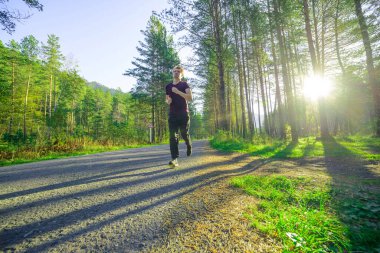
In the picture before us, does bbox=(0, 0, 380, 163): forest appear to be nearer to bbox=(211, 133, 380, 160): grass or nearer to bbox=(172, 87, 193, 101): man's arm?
bbox=(211, 133, 380, 160): grass

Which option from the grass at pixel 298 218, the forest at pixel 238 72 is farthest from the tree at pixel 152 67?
the grass at pixel 298 218

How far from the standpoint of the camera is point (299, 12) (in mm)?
11188

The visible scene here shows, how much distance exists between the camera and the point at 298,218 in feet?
5.44

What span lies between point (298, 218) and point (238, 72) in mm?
17911

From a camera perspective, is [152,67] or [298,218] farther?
[152,67]

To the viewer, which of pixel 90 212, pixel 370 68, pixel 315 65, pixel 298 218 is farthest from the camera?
pixel 370 68

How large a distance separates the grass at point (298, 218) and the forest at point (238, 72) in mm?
8543

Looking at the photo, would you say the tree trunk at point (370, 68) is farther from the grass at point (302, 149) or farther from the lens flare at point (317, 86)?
the grass at point (302, 149)

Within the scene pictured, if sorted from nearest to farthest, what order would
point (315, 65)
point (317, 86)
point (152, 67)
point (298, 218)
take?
point (298, 218), point (315, 65), point (317, 86), point (152, 67)

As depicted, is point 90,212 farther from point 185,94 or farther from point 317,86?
point 317,86

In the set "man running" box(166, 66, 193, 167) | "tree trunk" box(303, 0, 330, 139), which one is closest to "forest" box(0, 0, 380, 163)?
"tree trunk" box(303, 0, 330, 139)

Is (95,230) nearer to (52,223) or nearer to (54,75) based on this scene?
(52,223)

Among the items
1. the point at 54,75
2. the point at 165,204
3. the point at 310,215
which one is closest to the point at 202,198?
the point at 165,204

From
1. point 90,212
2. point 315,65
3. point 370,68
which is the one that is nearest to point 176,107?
point 90,212
